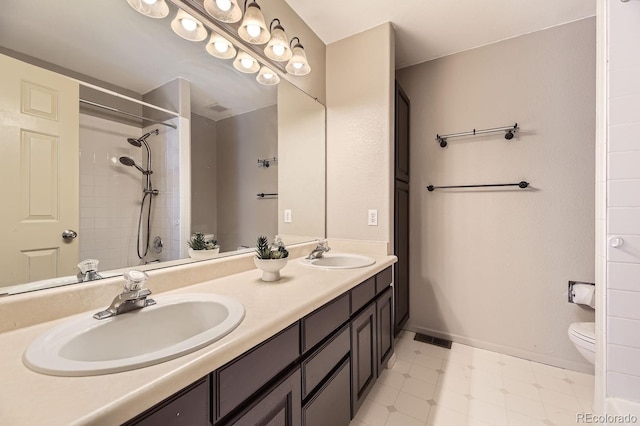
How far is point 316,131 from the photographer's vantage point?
2.06 meters

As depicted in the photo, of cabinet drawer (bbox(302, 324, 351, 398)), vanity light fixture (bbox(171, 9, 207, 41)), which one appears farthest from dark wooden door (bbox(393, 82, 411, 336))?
vanity light fixture (bbox(171, 9, 207, 41))

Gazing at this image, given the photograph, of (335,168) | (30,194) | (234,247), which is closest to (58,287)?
(30,194)

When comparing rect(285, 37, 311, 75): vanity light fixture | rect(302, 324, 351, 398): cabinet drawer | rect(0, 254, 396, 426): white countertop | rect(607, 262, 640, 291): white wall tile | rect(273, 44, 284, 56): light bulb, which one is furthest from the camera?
rect(285, 37, 311, 75): vanity light fixture

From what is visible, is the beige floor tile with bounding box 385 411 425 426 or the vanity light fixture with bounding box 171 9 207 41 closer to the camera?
the vanity light fixture with bounding box 171 9 207 41

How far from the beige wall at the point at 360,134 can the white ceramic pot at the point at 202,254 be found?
1.02 meters

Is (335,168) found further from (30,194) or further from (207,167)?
(30,194)

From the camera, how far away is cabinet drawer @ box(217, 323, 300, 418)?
2.06 ft

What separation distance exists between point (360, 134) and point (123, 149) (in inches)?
58.5

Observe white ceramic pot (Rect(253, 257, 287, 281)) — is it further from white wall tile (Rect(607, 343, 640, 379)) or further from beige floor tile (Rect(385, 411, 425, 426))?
white wall tile (Rect(607, 343, 640, 379))

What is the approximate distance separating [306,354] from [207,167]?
0.97 meters

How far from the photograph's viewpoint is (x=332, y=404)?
42.6 inches

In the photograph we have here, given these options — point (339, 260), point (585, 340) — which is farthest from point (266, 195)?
point (585, 340)

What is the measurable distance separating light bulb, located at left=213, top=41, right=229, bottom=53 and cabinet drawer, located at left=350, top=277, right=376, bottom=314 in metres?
1.39

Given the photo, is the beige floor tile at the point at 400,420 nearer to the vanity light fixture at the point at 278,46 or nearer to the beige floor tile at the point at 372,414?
the beige floor tile at the point at 372,414
